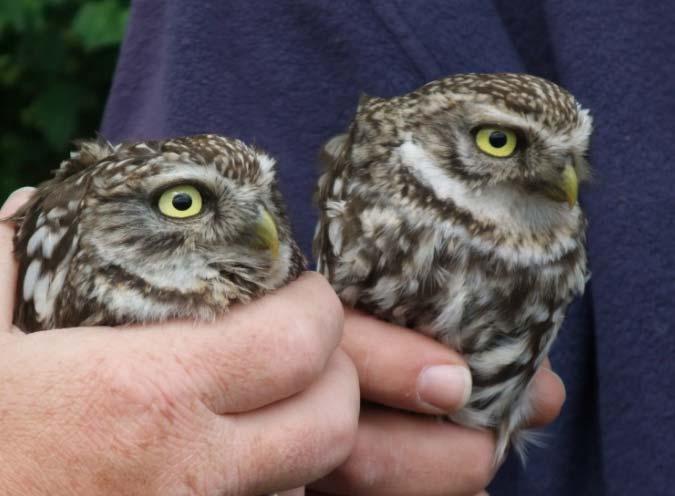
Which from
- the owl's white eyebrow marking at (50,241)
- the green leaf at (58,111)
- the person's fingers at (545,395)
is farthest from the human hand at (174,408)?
the green leaf at (58,111)

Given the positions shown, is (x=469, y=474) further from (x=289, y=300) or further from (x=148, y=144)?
(x=148, y=144)

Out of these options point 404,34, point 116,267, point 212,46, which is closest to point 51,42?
point 212,46

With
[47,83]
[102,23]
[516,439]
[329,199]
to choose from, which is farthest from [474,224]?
[47,83]

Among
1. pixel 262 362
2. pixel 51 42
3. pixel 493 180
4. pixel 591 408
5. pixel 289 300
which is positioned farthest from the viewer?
pixel 51 42

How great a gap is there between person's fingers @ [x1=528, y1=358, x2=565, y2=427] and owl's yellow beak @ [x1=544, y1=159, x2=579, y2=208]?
38 cm

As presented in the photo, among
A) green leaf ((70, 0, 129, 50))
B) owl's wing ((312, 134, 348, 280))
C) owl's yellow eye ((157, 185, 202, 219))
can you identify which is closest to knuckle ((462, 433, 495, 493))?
owl's wing ((312, 134, 348, 280))

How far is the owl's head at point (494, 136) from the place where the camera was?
5.37 feet

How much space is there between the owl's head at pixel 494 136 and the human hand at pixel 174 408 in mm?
482

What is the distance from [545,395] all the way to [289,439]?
2.35 feet

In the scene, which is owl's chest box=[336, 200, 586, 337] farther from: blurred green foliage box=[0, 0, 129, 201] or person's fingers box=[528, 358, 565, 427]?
blurred green foliage box=[0, 0, 129, 201]

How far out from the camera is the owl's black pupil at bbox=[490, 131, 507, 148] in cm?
167

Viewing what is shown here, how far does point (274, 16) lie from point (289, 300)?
930 millimetres

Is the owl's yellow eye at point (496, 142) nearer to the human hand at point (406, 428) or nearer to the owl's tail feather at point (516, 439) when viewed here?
the human hand at point (406, 428)

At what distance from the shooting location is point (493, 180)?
5.49ft
